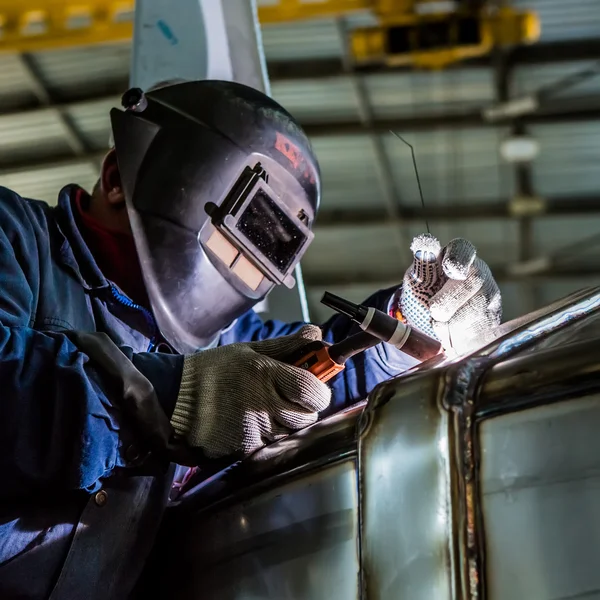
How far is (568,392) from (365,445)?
23 centimetres

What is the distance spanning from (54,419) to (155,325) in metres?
0.57

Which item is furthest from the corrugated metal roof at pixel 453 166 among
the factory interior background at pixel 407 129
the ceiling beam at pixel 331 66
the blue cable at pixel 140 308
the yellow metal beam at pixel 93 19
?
the blue cable at pixel 140 308

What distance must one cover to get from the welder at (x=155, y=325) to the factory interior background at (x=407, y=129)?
171 inches

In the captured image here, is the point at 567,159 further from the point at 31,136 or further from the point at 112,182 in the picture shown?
the point at 112,182

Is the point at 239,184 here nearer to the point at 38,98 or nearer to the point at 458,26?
the point at 458,26

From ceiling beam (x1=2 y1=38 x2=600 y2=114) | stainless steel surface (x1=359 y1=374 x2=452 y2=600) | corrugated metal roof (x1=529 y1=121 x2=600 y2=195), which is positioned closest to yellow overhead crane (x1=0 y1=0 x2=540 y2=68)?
ceiling beam (x1=2 y1=38 x2=600 y2=114)

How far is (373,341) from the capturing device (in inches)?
55.4

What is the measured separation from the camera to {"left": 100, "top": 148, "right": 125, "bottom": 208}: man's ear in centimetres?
190

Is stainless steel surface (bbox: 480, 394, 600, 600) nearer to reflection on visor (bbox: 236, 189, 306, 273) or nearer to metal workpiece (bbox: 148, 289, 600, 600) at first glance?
metal workpiece (bbox: 148, 289, 600, 600)

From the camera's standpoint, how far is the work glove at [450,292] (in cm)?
171

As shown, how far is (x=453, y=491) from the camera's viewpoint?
964 millimetres

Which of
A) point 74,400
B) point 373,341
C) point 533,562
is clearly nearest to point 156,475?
point 74,400

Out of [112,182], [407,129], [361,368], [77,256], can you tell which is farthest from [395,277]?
[77,256]

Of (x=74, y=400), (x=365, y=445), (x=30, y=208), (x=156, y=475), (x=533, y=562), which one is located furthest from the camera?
(x=30, y=208)
